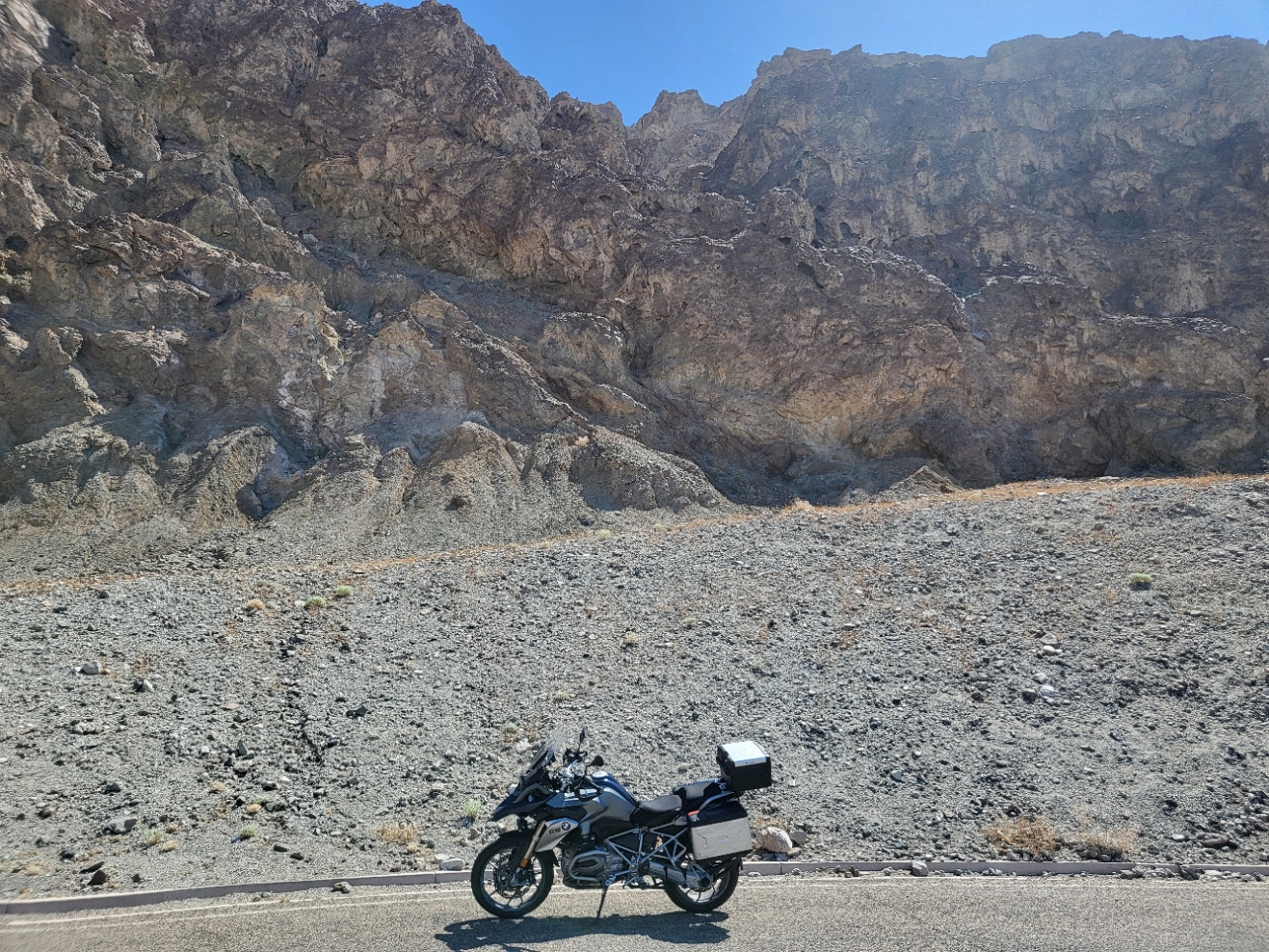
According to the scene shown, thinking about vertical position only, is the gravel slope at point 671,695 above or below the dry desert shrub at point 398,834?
above

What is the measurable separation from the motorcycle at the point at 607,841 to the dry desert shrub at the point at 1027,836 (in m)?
2.87

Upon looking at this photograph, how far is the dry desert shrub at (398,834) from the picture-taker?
7.29 m

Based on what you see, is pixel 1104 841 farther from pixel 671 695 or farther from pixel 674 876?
pixel 671 695

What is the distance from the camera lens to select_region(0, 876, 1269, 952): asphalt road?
17.2ft

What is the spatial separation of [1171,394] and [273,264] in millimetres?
46648

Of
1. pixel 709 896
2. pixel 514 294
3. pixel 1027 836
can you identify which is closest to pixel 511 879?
pixel 709 896

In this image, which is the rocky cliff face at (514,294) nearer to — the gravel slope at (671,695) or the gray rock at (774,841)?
the gravel slope at (671,695)

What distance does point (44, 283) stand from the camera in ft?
109

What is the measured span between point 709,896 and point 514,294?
42329 mm

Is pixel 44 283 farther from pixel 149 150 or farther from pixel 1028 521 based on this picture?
pixel 1028 521

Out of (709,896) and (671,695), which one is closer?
(709,896)

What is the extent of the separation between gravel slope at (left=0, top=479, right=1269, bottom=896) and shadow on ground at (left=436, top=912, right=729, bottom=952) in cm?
172

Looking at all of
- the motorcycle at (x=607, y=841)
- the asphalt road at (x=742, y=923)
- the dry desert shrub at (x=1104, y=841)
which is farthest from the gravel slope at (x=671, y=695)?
the motorcycle at (x=607, y=841)

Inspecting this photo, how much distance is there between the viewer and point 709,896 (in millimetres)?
5914
